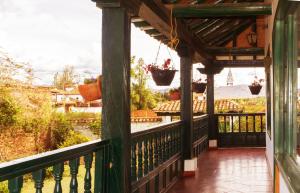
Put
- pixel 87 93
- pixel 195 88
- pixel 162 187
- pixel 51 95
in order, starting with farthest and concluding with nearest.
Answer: pixel 51 95 < pixel 195 88 < pixel 162 187 < pixel 87 93

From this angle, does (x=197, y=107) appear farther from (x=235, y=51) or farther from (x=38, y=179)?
(x=38, y=179)

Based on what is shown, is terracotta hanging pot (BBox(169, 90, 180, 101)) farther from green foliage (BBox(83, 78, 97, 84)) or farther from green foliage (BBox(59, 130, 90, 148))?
green foliage (BBox(59, 130, 90, 148))

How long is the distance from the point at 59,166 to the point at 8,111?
13190mm

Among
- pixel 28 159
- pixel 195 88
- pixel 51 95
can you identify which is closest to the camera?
pixel 28 159

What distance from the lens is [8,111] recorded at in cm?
1462

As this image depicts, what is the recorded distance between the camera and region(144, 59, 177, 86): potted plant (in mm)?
4848

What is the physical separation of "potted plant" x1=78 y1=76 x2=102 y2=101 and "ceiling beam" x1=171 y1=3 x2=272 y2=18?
6.79 feet

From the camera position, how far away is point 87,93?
3.45m

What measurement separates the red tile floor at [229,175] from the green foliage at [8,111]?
7592mm

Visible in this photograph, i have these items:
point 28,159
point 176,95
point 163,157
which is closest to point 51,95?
point 176,95

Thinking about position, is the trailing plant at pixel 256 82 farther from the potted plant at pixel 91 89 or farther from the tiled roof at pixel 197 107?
the potted plant at pixel 91 89

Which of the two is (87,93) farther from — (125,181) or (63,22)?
(63,22)

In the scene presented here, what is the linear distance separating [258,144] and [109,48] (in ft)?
30.1

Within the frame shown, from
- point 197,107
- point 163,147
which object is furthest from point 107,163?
point 197,107
